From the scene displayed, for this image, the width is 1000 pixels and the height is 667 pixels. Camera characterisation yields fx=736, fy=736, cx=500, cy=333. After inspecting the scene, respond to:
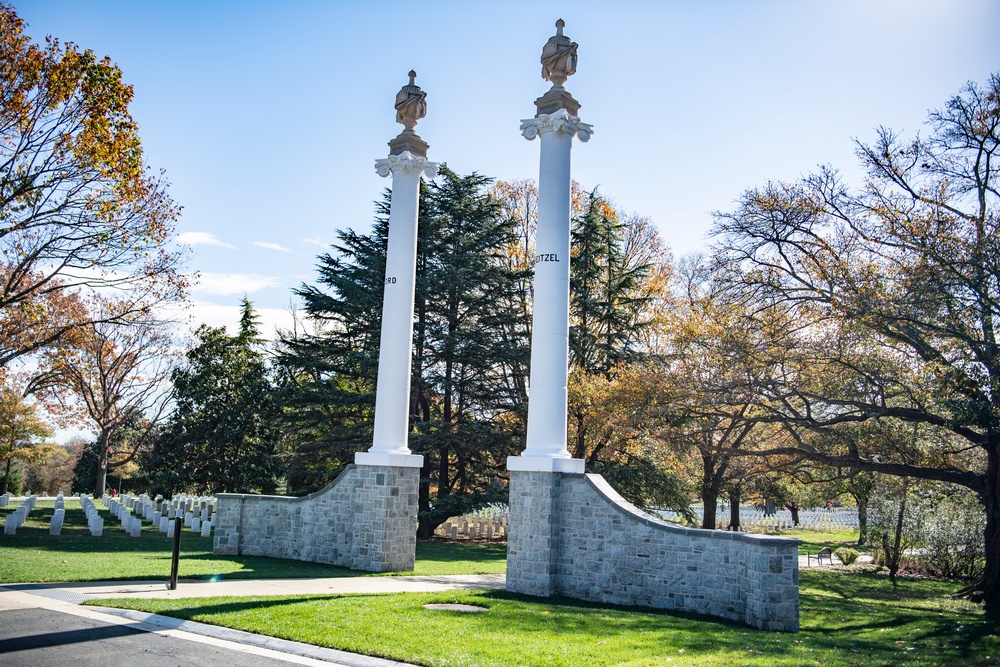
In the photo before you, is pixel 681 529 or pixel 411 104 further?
pixel 411 104

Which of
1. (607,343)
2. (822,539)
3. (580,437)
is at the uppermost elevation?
(607,343)

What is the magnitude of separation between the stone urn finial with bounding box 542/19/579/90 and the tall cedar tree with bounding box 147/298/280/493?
21752mm

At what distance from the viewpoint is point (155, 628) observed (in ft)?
28.6

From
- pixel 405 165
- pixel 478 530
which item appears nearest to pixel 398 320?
pixel 405 165

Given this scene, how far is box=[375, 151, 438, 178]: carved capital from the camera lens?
16875 millimetres

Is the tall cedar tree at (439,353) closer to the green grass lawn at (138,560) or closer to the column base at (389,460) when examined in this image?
the green grass lawn at (138,560)

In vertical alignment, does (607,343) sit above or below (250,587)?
above

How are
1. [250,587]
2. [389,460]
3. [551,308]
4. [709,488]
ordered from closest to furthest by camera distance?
[250,587], [551,308], [389,460], [709,488]

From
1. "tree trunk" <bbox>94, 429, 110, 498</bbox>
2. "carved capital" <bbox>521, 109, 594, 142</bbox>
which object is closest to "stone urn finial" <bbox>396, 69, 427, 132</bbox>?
"carved capital" <bbox>521, 109, 594, 142</bbox>

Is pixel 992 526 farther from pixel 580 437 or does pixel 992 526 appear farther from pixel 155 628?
pixel 155 628

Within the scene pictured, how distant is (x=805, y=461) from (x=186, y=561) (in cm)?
1617

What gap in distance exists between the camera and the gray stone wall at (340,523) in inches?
606

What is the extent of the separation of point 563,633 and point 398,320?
29.6 feet

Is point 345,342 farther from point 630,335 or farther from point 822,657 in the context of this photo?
point 822,657
